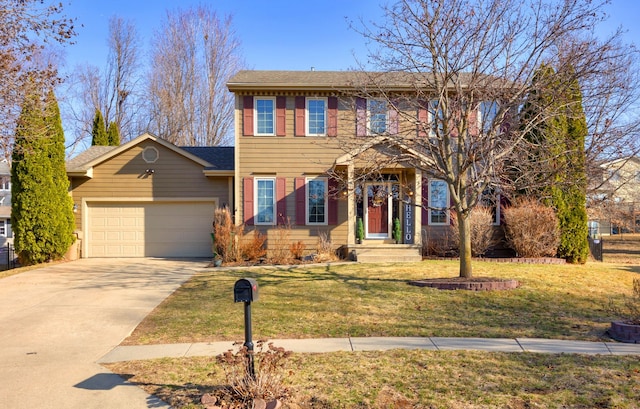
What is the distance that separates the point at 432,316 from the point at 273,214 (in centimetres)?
912

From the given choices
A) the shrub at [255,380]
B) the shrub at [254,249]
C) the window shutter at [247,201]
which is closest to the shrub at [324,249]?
the shrub at [254,249]

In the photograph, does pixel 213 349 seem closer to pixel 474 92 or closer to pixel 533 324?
pixel 533 324

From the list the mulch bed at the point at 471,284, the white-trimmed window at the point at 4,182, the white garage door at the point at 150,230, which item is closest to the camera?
the mulch bed at the point at 471,284

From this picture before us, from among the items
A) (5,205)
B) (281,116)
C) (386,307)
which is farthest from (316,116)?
(5,205)

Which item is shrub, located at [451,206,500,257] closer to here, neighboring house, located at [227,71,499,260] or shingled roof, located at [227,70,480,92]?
neighboring house, located at [227,71,499,260]

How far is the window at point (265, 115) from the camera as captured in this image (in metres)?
15.6

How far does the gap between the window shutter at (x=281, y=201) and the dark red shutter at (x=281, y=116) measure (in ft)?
5.67

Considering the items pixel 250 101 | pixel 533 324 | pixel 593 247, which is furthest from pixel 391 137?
pixel 593 247

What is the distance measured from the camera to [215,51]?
29547mm

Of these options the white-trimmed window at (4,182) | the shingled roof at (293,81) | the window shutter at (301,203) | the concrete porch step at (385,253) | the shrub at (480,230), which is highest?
the shingled roof at (293,81)

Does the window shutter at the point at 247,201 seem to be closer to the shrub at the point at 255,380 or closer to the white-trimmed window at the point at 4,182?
the shrub at the point at 255,380

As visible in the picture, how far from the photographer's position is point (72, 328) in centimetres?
702

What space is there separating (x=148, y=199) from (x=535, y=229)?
13.5m

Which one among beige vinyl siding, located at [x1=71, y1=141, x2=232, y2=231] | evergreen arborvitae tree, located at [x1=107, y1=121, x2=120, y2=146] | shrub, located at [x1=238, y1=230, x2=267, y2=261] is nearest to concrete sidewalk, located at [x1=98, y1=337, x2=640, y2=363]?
shrub, located at [x1=238, y1=230, x2=267, y2=261]
